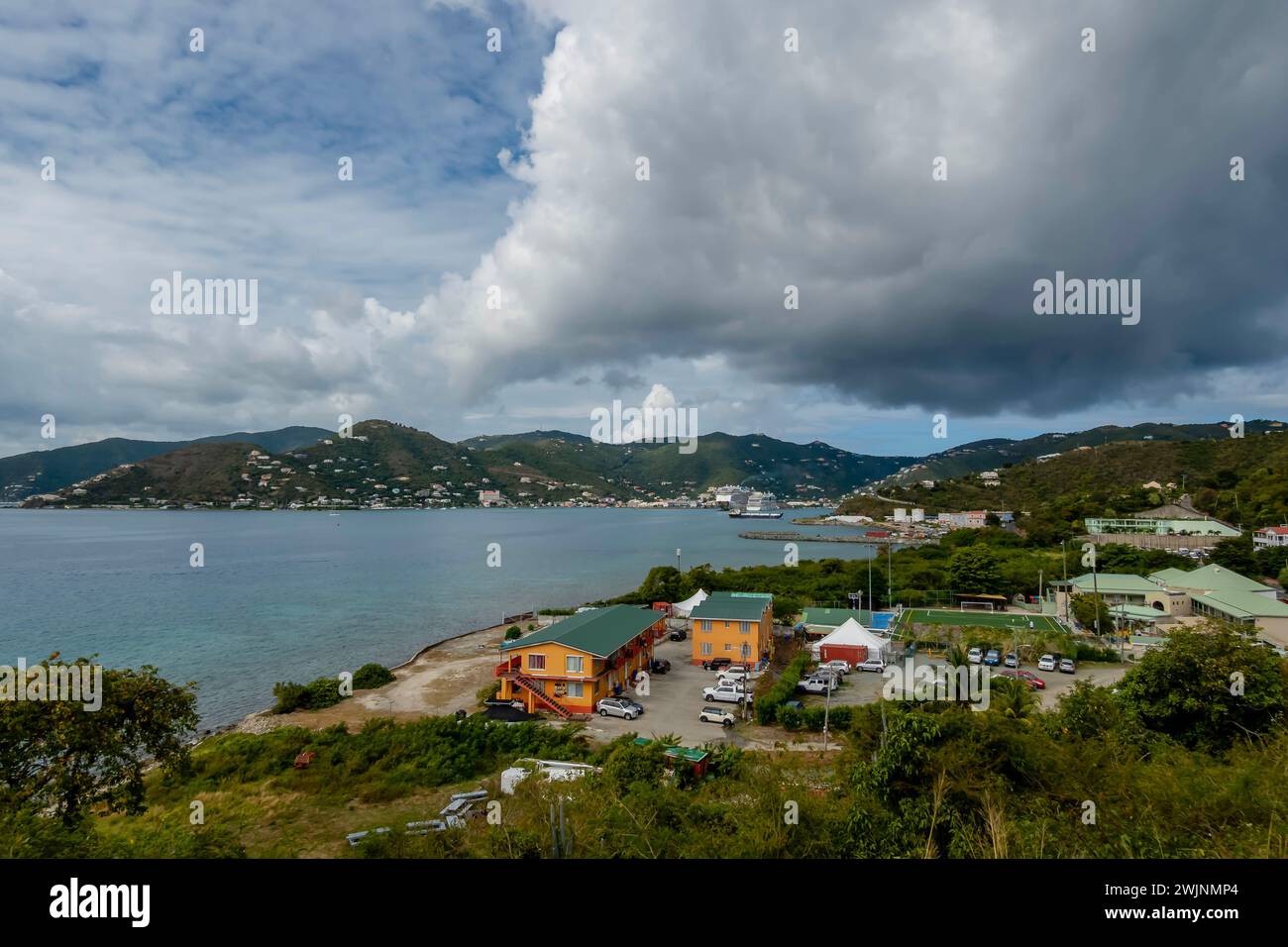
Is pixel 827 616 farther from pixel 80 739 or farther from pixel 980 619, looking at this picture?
pixel 80 739

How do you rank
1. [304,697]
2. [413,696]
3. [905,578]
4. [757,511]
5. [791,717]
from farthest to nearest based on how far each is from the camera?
[757,511], [905,578], [413,696], [304,697], [791,717]

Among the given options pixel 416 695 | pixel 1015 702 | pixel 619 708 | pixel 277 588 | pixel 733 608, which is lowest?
pixel 277 588

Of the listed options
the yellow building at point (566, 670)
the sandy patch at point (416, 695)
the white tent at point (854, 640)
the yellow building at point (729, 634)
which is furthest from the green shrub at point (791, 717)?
the sandy patch at point (416, 695)

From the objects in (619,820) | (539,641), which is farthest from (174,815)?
(619,820)

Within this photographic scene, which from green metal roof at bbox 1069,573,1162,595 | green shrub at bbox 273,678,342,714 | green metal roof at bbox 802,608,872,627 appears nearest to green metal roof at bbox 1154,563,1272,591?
green metal roof at bbox 1069,573,1162,595

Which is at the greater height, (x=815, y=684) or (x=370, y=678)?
(x=815, y=684)

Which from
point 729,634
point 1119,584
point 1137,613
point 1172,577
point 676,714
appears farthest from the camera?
point 1172,577

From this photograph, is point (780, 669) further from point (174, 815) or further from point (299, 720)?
point (174, 815)

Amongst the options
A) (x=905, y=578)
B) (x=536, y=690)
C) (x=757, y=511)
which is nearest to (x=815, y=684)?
(x=536, y=690)
